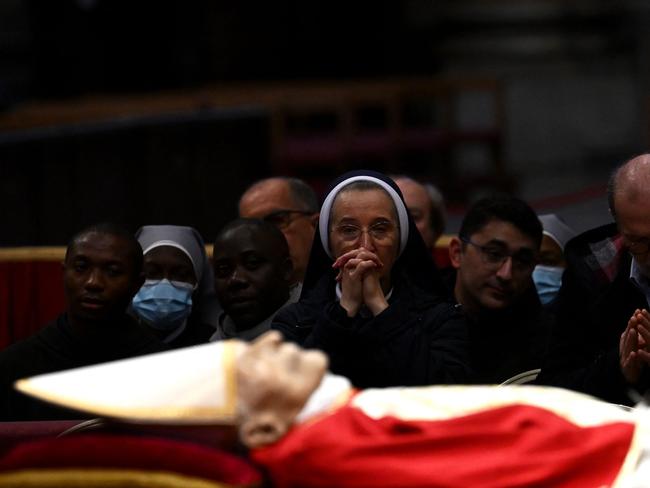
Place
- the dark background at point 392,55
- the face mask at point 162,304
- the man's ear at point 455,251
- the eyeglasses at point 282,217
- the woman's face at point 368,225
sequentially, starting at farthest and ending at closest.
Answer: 1. the dark background at point 392,55
2. the eyeglasses at point 282,217
3. the face mask at point 162,304
4. the man's ear at point 455,251
5. the woman's face at point 368,225

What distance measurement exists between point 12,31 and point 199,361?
36.6 feet

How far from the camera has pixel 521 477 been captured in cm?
321

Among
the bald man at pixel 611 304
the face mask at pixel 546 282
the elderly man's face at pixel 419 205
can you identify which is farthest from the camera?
the elderly man's face at pixel 419 205

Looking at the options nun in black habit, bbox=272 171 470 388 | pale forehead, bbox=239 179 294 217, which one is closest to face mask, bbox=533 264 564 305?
pale forehead, bbox=239 179 294 217

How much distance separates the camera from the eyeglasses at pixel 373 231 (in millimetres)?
4559

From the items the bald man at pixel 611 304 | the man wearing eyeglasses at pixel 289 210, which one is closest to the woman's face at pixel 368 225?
the bald man at pixel 611 304

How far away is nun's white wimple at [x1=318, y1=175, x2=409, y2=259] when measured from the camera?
4617 mm

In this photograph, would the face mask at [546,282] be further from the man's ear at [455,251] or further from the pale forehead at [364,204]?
the pale forehead at [364,204]

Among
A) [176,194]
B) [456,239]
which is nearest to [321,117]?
[176,194]

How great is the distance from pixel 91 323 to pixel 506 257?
4.91 feet

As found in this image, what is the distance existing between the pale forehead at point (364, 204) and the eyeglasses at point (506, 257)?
0.76 m

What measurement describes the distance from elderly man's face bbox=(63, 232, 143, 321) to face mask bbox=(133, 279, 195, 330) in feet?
1.66

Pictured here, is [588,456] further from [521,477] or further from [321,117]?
[321,117]

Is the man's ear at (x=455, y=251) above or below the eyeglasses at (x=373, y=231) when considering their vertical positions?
below
